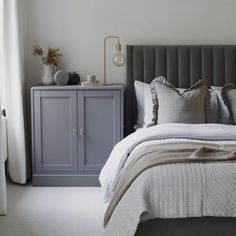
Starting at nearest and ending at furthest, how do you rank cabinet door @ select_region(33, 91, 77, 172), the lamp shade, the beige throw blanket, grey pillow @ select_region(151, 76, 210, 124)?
the beige throw blanket
grey pillow @ select_region(151, 76, 210, 124)
cabinet door @ select_region(33, 91, 77, 172)
the lamp shade

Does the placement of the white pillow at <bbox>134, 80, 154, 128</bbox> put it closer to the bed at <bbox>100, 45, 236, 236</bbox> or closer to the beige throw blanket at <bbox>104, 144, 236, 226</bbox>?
the bed at <bbox>100, 45, 236, 236</bbox>

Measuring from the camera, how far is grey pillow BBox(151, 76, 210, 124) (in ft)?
Answer: 13.5

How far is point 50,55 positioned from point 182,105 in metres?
1.48

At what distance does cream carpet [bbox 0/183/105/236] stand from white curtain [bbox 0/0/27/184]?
25 centimetres

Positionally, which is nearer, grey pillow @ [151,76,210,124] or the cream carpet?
the cream carpet

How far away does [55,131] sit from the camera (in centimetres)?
464

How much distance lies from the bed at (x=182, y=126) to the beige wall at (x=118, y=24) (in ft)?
0.55

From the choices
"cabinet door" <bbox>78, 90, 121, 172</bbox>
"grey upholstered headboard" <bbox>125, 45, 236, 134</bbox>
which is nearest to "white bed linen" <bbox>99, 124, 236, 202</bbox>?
"cabinet door" <bbox>78, 90, 121, 172</bbox>

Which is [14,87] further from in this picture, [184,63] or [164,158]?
[164,158]

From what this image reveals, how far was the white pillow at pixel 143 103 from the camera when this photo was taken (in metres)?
4.49

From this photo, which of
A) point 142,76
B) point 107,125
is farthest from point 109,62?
point 107,125

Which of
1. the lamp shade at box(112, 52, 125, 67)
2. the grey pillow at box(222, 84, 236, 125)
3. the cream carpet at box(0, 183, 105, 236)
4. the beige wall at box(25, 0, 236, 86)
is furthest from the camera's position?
the beige wall at box(25, 0, 236, 86)

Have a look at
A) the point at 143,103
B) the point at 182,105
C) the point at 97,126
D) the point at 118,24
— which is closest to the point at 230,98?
the point at 182,105

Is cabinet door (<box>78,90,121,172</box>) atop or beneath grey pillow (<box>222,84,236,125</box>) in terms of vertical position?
beneath
